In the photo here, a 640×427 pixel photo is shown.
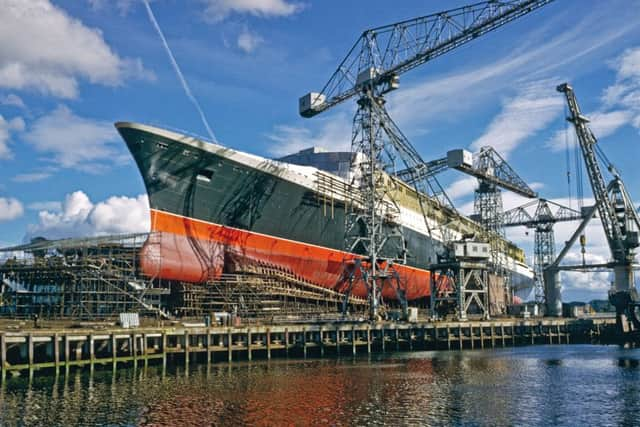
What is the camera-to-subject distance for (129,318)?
3959cm

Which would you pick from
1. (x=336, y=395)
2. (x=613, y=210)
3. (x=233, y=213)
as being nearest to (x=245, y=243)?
(x=233, y=213)

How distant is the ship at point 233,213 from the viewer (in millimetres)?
47438

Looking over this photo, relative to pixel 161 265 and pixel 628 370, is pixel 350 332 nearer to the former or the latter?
pixel 161 265

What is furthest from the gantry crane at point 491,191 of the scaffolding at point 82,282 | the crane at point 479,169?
the scaffolding at point 82,282

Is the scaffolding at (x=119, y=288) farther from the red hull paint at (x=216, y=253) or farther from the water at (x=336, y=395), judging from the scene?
the water at (x=336, y=395)

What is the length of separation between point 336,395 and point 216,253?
23.7 metres

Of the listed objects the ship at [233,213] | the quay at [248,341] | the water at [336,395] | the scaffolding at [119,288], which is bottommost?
the water at [336,395]

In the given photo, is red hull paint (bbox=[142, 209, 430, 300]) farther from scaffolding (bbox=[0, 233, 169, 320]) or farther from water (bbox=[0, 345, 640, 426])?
water (bbox=[0, 345, 640, 426])

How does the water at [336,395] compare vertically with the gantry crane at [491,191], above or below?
below

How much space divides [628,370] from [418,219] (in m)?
41.5

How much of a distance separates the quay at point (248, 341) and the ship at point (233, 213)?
7976 millimetres

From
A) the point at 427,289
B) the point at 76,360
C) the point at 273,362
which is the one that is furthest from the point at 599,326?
the point at 76,360

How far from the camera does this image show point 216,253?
163ft

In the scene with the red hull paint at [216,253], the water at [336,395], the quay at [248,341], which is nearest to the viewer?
the water at [336,395]
